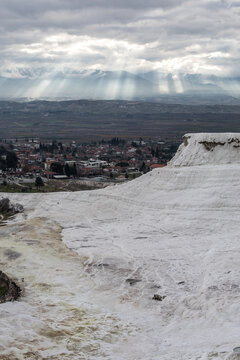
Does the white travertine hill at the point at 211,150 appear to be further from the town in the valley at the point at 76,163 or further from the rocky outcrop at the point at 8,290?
the rocky outcrop at the point at 8,290

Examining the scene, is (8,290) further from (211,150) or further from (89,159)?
(89,159)

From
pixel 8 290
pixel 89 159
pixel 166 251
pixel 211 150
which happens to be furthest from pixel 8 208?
pixel 89 159

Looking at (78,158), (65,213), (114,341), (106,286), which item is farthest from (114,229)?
(78,158)

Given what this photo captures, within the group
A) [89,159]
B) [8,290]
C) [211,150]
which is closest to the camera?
[8,290]

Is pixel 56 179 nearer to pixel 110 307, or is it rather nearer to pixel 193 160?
pixel 193 160

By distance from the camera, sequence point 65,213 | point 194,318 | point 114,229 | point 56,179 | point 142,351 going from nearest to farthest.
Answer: point 142,351 → point 194,318 → point 114,229 → point 65,213 → point 56,179

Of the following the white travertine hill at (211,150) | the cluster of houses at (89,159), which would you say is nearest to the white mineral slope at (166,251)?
the white travertine hill at (211,150)

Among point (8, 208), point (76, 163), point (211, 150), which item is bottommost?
point (8, 208)
